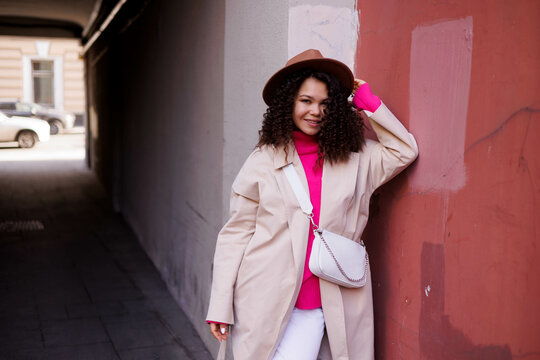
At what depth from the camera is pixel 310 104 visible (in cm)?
241

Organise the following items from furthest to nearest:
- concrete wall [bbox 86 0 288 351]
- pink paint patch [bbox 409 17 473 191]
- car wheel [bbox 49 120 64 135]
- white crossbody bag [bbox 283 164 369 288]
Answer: car wheel [bbox 49 120 64 135] → concrete wall [bbox 86 0 288 351] → white crossbody bag [bbox 283 164 369 288] → pink paint patch [bbox 409 17 473 191]

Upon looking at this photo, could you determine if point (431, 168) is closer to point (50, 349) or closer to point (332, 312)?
point (332, 312)

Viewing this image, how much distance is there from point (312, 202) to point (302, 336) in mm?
523

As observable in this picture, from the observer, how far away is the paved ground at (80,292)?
463 cm

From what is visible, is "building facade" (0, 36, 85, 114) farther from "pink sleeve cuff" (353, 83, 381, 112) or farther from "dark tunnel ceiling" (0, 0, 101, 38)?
"pink sleeve cuff" (353, 83, 381, 112)

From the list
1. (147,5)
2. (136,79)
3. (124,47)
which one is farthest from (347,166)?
(124,47)

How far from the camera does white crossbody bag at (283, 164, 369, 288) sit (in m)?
2.26

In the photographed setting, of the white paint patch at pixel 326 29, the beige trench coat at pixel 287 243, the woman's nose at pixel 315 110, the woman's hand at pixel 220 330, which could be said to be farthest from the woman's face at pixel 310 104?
the woman's hand at pixel 220 330

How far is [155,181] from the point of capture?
703cm

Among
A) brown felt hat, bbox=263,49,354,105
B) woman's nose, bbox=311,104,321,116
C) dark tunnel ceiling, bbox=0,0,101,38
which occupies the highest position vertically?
dark tunnel ceiling, bbox=0,0,101,38

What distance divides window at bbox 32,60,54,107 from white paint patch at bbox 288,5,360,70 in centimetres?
2828

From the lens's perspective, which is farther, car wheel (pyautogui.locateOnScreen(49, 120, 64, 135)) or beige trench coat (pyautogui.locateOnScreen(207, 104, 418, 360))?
car wheel (pyautogui.locateOnScreen(49, 120, 64, 135))

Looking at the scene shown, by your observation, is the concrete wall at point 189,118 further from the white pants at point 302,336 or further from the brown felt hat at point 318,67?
the white pants at point 302,336

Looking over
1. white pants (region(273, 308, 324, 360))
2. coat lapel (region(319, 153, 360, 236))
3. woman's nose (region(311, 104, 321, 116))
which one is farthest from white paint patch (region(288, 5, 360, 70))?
white pants (region(273, 308, 324, 360))
